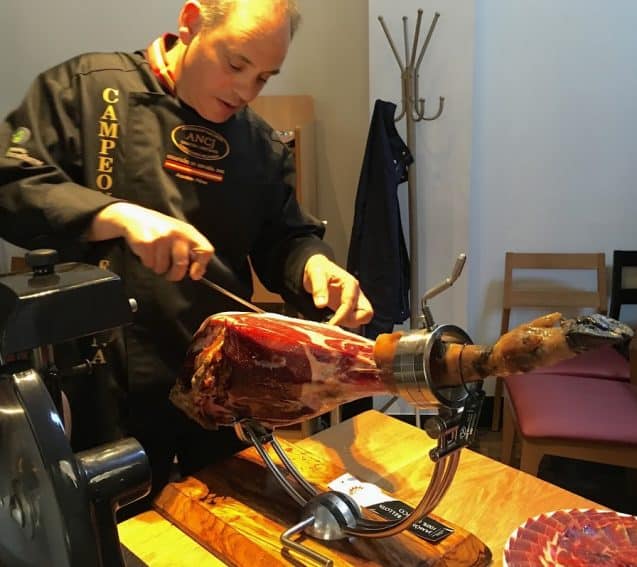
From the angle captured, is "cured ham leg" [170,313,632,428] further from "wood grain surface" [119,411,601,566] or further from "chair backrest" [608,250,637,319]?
"chair backrest" [608,250,637,319]

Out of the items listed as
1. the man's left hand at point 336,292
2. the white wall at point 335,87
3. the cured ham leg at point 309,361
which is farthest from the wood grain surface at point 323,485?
the white wall at point 335,87

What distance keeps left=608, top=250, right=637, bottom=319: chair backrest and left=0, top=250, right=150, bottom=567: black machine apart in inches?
94.2

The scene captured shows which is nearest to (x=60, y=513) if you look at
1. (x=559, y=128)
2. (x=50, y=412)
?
(x=50, y=412)

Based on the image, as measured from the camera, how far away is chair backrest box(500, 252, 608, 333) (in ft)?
8.75

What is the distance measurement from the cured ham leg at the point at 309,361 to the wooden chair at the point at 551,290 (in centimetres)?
194

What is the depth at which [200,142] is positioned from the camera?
117cm

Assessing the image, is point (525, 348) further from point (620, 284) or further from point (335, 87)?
point (335, 87)

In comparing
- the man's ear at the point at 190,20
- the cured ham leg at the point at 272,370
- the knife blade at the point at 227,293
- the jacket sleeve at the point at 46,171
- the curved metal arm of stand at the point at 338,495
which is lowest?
the curved metal arm of stand at the point at 338,495

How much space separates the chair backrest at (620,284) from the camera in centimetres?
262

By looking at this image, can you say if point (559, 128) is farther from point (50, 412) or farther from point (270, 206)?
point (50, 412)

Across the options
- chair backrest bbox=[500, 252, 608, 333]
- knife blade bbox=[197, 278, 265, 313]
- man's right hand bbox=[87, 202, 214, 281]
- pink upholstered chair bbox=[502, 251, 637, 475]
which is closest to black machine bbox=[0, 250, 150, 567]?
man's right hand bbox=[87, 202, 214, 281]

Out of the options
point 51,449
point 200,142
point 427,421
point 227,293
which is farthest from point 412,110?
point 51,449

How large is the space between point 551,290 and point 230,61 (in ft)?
6.95

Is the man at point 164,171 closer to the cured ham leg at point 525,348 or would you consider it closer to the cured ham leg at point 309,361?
the cured ham leg at point 309,361
